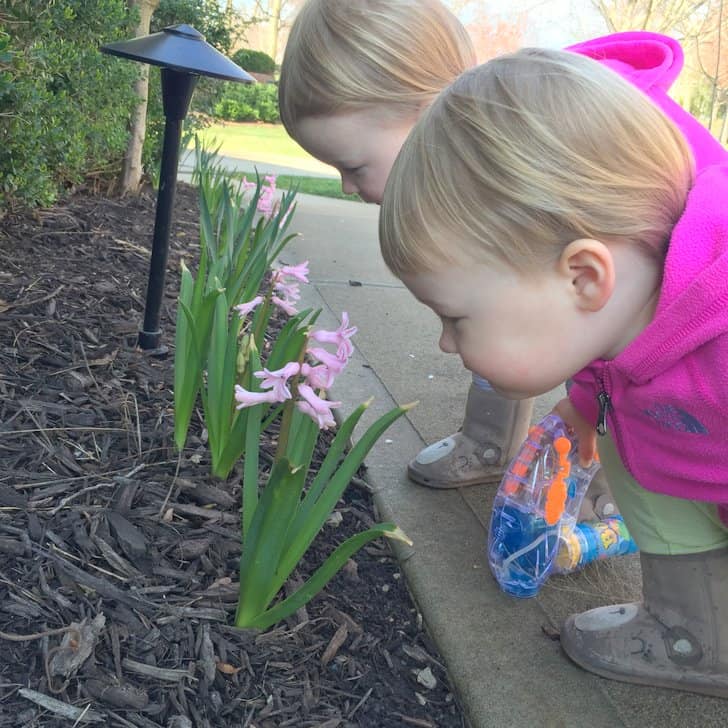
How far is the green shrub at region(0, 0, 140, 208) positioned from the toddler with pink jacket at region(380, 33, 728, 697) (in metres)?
1.77

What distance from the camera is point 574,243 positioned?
1221 mm

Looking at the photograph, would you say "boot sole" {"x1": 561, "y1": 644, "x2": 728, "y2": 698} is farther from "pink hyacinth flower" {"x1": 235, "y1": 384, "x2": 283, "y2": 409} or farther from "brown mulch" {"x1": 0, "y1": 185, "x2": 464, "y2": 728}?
"pink hyacinth flower" {"x1": 235, "y1": 384, "x2": 283, "y2": 409}

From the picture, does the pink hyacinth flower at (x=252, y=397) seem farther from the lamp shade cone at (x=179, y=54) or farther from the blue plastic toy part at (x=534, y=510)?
the lamp shade cone at (x=179, y=54)

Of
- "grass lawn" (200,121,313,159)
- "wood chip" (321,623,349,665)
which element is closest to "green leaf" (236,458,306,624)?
"wood chip" (321,623,349,665)

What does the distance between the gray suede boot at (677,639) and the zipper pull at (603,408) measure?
11.5 inches

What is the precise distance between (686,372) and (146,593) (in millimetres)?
1021

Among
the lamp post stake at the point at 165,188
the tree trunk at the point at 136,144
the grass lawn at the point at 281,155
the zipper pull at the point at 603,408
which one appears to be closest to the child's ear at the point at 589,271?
the zipper pull at the point at 603,408

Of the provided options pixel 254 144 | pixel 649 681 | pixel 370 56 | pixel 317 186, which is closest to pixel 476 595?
pixel 649 681

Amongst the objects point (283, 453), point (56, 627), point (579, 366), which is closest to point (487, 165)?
point (579, 366)

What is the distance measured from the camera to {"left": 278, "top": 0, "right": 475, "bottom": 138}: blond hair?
6.73 feet

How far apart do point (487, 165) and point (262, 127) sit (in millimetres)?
19105

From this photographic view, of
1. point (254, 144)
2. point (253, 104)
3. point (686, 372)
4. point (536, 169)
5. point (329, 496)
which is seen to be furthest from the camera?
point (253, 104)

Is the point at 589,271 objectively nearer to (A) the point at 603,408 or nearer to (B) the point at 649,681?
(A) the point at 603,408

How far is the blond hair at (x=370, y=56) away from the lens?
2.05 m
